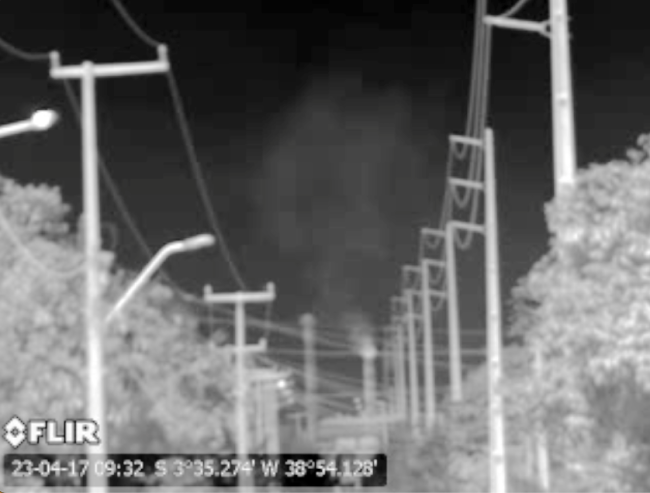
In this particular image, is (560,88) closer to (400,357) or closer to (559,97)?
(559,97)

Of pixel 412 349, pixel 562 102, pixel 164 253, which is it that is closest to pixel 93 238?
pixel 164 253

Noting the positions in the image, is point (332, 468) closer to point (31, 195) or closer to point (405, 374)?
point (31, 195)

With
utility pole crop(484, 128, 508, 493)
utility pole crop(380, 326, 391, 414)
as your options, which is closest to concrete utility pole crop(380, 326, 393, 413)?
utility pole crop(380, 326, 391, 414)

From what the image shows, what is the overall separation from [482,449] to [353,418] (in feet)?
233

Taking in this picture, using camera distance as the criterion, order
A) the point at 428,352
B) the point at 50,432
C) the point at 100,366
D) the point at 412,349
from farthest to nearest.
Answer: the point at 412,349, the point at 428,352, the point at 50,432, the point at 100,366

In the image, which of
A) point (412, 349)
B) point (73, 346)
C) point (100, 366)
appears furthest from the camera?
point (412, 349)

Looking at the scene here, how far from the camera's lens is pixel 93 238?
31703 millimetres

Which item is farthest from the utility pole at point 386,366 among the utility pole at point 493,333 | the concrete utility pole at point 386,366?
the utility pole at point 493,333

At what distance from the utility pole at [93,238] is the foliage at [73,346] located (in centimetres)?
109

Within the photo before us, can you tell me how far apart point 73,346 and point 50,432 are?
2847 mm

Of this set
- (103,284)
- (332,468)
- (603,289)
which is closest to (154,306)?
(103,284)

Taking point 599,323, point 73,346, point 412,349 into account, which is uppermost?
point 412,349

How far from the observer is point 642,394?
25625 millimetres

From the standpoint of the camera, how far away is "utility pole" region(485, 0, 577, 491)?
98.6 feet
